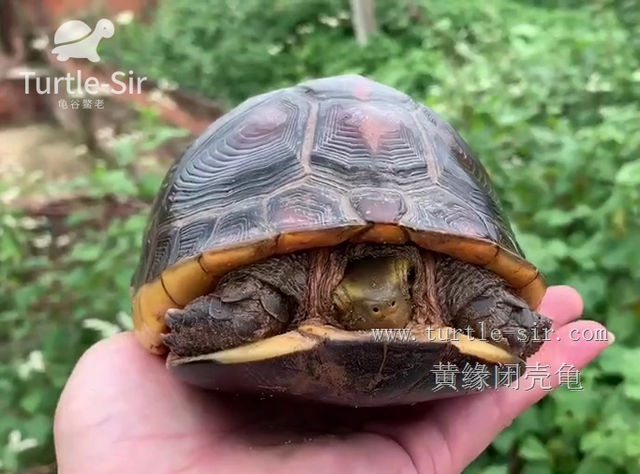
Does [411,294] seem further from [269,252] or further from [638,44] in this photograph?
[638,44]

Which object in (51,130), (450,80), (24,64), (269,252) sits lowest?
(51,130)

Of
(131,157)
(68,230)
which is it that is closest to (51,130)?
(68,230)

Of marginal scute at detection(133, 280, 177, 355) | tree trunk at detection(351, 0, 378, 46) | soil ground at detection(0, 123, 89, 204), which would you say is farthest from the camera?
tree trunk at detection(351, 0, 378, 46)

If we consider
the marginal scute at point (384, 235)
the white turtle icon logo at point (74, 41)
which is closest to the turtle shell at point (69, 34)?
the white turtle icon logo at point (74, 41)

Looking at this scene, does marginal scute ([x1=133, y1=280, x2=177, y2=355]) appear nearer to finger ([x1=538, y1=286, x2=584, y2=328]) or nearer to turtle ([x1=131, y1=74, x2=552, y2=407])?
turtle ([x1=131, y1=74, x2=552, y2=407])

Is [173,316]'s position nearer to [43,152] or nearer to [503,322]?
[503,322]

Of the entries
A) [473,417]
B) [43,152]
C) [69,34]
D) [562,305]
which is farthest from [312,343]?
[43,152]

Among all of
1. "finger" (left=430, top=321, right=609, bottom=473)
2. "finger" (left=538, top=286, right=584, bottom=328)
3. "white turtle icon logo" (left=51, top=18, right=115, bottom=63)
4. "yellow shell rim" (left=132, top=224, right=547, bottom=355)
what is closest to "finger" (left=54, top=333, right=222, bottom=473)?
"yellow shell rim" (left=132, top=224, right=547, bottom=355)
